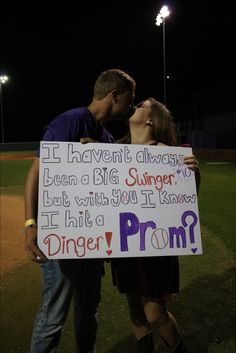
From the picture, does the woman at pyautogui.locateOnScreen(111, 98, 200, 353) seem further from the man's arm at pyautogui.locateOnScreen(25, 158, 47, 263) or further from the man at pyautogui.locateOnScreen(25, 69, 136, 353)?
the man's arm at pyautogui.locateOnScreen(25, 158, 47, 263)

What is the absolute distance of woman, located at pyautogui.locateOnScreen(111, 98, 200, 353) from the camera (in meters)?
2.87

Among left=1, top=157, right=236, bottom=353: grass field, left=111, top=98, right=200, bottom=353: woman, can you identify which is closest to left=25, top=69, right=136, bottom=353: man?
left=111, top=98, right=200, bottom=353: woman

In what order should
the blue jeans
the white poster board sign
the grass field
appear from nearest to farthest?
the white poster board sign
the blue jeans
the grass field

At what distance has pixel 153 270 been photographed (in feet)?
9.34

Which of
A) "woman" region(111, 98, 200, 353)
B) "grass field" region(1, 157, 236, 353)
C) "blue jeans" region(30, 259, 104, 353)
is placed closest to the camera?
"blue jeans" region(30, 259, 104, 353)

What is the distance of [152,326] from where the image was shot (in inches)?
119

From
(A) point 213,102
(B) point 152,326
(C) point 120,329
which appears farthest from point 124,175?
(A) point 213,102

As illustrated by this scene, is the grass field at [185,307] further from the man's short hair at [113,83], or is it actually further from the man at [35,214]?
the man's short hair at [113,83]

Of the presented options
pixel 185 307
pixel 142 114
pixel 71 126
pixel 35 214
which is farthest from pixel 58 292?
pixel 185 307

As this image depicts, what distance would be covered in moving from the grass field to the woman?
0.62 meters

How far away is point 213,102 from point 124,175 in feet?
131

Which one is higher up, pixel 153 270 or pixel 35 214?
pixel 35 214

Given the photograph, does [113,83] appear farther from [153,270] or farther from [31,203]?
[153,270]

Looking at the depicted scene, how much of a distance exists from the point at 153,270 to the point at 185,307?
1611 millimetres
